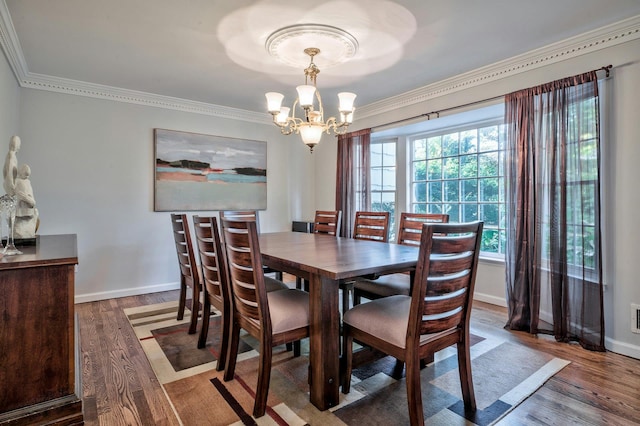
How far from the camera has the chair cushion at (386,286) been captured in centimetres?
236

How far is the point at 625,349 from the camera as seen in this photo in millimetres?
2354

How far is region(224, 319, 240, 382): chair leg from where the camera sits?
196 cm

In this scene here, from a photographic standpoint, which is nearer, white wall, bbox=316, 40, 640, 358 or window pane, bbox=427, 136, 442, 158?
white wall, bbox=316, 40, 640, 358

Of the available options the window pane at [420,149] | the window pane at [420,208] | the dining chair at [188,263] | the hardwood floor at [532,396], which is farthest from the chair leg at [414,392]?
the window pane at [420,149]

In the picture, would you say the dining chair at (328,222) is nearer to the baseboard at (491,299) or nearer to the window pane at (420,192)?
the window pane at (420,192)

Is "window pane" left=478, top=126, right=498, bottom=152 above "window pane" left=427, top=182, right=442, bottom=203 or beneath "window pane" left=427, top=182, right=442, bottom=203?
above

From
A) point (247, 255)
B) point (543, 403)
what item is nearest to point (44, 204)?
point (247, 255)

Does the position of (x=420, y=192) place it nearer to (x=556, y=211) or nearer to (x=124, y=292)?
(x=556, y=211)

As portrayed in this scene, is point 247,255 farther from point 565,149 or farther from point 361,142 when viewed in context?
point 361,142

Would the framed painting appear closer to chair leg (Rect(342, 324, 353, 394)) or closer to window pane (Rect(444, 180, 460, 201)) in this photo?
window pane (Rect(444, 180, 460, 201))

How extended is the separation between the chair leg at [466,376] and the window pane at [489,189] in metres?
2.40

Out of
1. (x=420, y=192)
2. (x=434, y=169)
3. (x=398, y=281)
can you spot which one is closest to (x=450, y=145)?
(x=434, y=169)

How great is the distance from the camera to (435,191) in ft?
13.7

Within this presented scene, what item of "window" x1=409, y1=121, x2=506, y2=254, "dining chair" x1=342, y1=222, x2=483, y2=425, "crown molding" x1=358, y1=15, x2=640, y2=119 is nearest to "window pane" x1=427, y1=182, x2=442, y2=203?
"window" x1=409, y1=121, x2=506, y2=254
